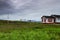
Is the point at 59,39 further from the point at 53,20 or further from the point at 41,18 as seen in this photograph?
the point at 41,18

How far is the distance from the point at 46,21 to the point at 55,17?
3291 millimetres

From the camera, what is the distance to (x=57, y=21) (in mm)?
55375

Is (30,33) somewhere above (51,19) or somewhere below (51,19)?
below

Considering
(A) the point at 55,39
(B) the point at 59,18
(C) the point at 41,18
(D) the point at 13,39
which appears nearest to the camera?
(D) the point at 13,39

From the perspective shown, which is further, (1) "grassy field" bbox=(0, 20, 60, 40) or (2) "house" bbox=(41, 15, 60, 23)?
(2) "house" bbox=(41, 15, 60, 23)

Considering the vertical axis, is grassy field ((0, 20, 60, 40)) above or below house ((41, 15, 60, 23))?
below

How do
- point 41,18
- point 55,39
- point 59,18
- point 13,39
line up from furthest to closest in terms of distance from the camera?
point 41,18
point 59,18
point 55,39
point 13,39

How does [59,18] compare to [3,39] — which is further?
[59,18]

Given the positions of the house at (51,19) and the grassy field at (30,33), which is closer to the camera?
the grassy field at (30,33)

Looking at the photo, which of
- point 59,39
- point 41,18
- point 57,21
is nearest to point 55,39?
point 59,39

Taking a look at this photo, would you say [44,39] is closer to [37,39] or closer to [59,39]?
[37,39]

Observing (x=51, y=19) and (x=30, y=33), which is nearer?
(x=30, y=33)

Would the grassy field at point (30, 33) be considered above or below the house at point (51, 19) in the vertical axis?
below

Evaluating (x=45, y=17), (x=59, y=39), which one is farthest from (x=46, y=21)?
(x=59, y=39)
